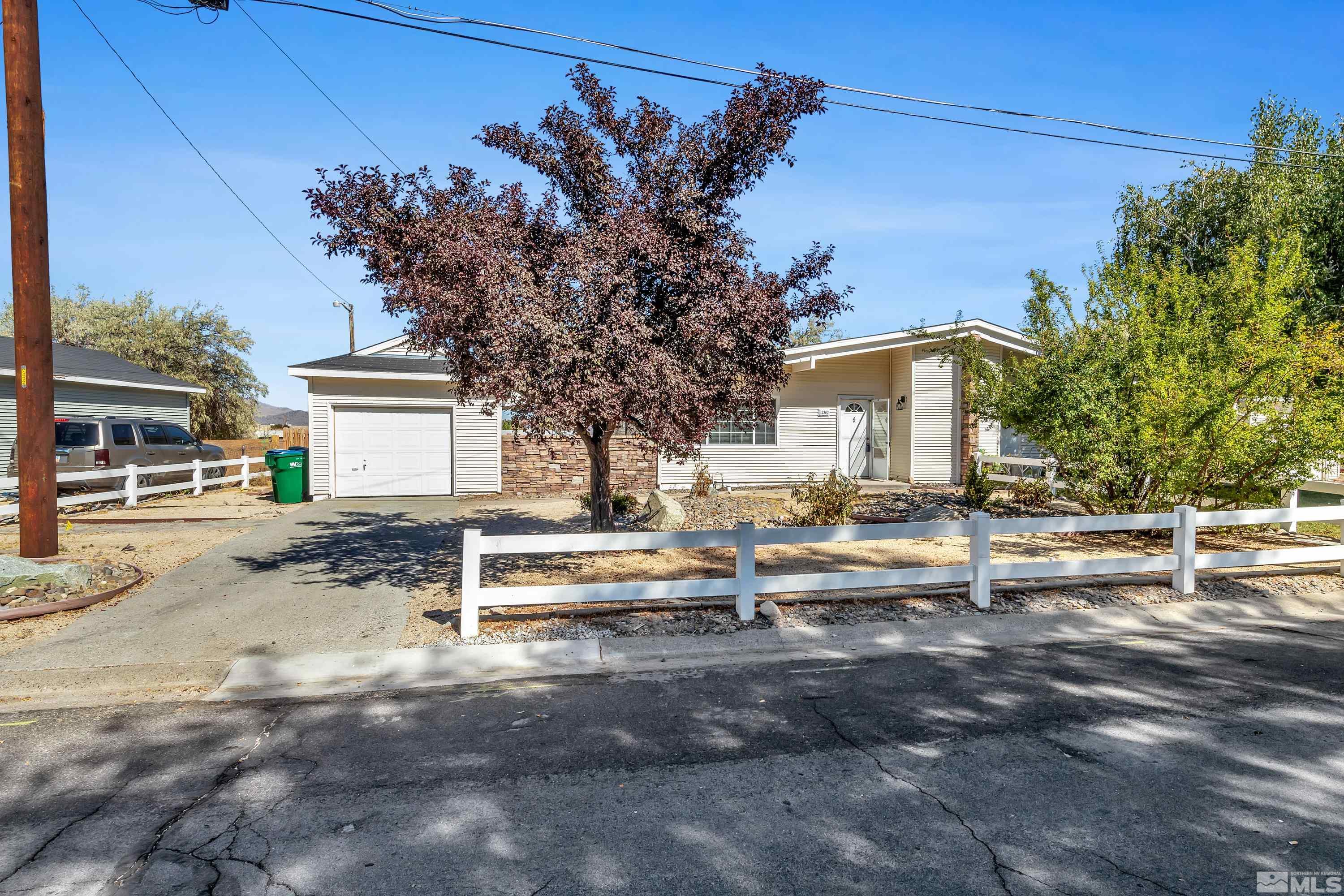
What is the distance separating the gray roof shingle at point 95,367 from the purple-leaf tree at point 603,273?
55.0ft

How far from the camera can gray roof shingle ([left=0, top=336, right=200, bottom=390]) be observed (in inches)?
757

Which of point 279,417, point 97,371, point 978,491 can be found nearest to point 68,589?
point 978,491

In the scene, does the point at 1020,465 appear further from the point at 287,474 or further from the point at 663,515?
the point at 287,474

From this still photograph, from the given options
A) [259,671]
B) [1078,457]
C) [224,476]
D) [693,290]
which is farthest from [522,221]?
[224,476]

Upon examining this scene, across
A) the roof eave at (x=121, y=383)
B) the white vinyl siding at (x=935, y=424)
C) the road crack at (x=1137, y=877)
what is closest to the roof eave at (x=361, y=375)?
the roof eave at (x=121, y=383)

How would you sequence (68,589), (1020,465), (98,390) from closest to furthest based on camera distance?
(68,589) → (1020,465) → (98,390)

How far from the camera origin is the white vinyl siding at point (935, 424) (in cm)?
1877

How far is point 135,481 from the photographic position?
15391 mm

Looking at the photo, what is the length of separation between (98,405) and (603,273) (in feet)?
70.3

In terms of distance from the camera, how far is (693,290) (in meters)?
6.96

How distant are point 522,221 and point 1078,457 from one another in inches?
341

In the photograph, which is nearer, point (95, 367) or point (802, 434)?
point (802, 434)

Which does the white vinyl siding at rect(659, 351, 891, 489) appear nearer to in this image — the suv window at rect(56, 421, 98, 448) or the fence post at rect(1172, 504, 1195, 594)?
the fence post at rect(1172, 504, 1195, 594)

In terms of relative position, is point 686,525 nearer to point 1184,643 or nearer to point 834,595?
point 834,595
